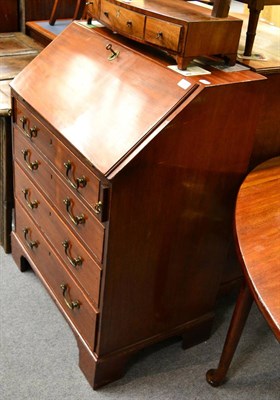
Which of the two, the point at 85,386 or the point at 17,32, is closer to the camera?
the point at 85,386

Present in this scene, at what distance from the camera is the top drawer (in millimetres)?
1434

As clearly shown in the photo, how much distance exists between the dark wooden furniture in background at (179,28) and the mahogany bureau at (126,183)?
2.6 inches

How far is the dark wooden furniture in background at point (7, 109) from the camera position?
2098 mm

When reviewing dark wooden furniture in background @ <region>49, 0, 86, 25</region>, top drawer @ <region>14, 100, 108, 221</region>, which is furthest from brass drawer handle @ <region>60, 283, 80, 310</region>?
dark wooden furniture in background @ <region>49, 0, 86, 25</region>

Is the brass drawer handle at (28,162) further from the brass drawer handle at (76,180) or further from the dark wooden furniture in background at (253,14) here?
the dark wooden furniture in background at (253,14)

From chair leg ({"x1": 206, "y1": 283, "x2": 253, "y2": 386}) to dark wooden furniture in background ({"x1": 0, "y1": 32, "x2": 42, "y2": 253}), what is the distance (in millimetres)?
1139

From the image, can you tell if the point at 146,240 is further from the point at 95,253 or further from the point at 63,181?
the point at 63,181

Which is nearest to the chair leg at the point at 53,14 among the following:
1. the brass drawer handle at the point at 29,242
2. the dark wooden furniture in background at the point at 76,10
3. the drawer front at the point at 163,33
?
the dark wooden furniture in background at the point at 76,10

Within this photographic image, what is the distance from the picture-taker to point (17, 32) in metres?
3.07

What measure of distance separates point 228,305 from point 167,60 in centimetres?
115

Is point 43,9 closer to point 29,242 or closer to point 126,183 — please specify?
point 29,242

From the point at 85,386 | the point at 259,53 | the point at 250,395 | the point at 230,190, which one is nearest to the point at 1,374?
the point at 85,386

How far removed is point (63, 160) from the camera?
1.59m

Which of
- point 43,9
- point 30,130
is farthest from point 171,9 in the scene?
point 43,9
